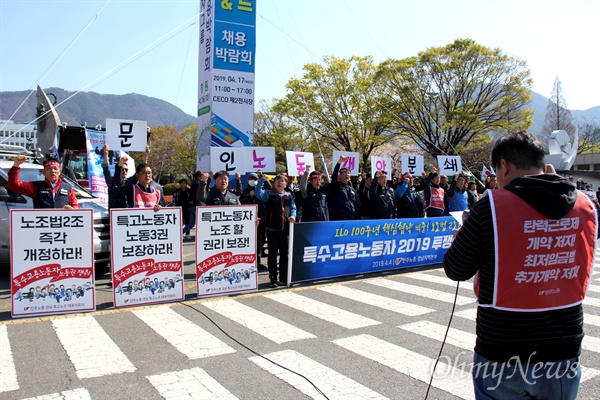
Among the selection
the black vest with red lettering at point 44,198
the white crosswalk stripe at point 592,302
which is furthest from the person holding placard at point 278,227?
the white crosswalk stripe at point 592,302

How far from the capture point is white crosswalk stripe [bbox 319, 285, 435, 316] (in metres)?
6.63

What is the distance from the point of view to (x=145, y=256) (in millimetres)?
6820

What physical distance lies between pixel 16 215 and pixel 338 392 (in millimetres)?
4694

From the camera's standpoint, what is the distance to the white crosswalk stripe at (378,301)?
261 inches

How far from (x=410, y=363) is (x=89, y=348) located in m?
3.35

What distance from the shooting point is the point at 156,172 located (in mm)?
52688

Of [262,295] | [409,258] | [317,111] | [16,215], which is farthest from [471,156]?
[16,215]

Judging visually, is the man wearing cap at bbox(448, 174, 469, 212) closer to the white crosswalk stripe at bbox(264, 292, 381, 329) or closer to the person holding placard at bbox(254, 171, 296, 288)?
the person holding placard at bbox(254, 171, 296, 288)

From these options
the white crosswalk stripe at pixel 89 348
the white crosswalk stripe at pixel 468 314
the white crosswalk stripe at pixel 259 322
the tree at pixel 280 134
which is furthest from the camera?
the tree at pixel 280 134

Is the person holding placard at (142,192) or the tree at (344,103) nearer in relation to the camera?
the person holding placard at (142,192)

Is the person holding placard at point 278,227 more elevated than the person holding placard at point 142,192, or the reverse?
the person holding placard at point 142,192

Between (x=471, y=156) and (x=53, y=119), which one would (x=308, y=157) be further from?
(x=471, y=156)

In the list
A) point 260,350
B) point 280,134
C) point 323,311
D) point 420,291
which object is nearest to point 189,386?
point 260,350

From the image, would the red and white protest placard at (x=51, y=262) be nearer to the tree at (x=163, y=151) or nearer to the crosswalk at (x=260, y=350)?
the crosswalk at (x=260, y=350)
